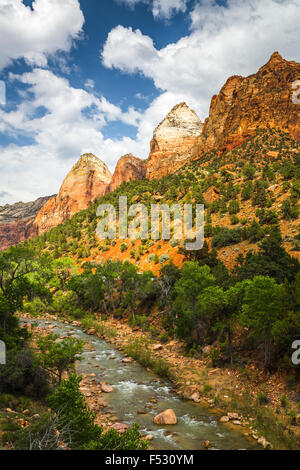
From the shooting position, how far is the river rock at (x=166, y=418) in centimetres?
1135

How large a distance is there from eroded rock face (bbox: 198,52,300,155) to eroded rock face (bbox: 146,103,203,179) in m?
17.6

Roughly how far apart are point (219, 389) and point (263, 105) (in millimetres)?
61637

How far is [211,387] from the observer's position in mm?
14828

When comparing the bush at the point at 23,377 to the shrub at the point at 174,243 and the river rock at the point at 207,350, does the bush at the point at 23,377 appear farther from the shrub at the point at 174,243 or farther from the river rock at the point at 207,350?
the shrub at the point at 174,243

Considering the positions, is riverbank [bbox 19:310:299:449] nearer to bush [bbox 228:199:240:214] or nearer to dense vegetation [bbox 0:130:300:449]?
dense vegetation [bbox 0:130:300:449]

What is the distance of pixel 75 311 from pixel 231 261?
22470 millimetres

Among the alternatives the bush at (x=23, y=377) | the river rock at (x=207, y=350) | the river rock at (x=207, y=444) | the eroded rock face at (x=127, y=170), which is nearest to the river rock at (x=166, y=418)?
the river rock at (x=207, y=444)

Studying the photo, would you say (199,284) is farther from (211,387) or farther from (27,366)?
(27,366)

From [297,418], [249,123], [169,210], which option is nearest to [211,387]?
[297,418]

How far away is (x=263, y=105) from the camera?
56969 millimetres

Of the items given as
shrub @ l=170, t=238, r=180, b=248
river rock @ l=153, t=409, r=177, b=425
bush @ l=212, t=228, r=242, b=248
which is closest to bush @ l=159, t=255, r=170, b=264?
shrub @ l=170, t=238, r=180, b=248

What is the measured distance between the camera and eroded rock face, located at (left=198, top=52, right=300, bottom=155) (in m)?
55.3
